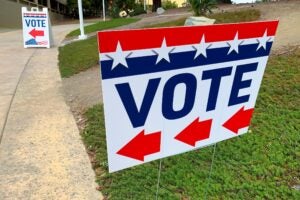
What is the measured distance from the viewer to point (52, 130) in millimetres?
4738

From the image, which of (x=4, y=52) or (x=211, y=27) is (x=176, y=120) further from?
(x=4, y=52)

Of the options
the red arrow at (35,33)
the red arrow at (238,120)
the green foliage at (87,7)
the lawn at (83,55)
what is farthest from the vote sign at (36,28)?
the green foliage at (87,7)

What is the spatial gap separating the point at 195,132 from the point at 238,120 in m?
0.38

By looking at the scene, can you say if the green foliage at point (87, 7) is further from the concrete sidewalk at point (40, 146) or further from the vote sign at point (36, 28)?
the concrete sidewalk at point (40, 146)

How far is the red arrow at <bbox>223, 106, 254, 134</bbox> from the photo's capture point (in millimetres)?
2424

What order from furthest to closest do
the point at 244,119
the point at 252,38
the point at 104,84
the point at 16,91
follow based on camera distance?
the point at 16,91 → the point at 244,119 → the point at 252,38 → the point at 104,84

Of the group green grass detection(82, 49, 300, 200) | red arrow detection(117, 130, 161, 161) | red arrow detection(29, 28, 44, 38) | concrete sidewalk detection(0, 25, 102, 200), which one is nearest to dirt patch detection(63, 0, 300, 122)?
concrete sidewalk detection(0, 25, 102, 200)

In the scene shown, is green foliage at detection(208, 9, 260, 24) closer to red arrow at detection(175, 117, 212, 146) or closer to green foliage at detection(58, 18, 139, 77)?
green foliage at detection(58, 18, 139, 77)

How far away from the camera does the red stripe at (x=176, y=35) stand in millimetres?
1670

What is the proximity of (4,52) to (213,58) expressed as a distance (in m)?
10.4

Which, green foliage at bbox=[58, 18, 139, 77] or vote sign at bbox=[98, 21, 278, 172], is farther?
green foliage at bbox=[58, 18, 139, 77]

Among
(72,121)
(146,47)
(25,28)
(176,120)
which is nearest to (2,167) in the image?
(72,121)

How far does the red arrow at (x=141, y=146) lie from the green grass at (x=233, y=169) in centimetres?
121

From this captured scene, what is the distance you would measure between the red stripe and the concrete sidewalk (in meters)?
1.86
